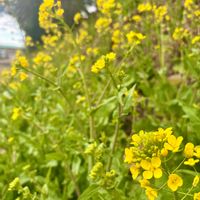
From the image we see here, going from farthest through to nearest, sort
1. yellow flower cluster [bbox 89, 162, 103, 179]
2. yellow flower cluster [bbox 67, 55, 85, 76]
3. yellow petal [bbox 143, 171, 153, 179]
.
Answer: yellow flower cluster [bbox 67, 55, 85, 76] → yellow flower cluster [bbox 89, 162, 103, 179] → yellow petal [bbox 143, 171, 153, 179]

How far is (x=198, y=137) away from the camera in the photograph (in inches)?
76.7

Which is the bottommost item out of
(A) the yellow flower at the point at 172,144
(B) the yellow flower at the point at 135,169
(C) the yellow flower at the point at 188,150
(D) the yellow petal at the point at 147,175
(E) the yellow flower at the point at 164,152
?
(B) the yellow flower at the point at 135,169

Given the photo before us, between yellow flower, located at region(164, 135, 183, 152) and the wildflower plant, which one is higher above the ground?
yellow flower, located at region(164, 135, 183, 152)

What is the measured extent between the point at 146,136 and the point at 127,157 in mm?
64

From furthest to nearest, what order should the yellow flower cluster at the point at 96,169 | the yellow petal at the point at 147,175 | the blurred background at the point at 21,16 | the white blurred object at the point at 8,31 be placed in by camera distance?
the white blurred object at the point at 8,31, the blurred background at the point at 21,16, the yellow flower cluster at the point at 96,169, the yellow petal at the point at 147,175

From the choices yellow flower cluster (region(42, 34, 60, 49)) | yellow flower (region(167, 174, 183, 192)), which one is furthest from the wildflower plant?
yellow flower cluster (region(42, 34, 60, 49))

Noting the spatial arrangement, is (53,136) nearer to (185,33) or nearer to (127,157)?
(185,33)

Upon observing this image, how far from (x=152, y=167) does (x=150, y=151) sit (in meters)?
0.04

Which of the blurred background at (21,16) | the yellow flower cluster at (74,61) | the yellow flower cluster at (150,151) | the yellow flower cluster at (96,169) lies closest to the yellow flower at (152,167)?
the yellow flower cluster at (150,151)

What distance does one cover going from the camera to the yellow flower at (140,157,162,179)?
990 mm

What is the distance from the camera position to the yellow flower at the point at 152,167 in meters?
0.99

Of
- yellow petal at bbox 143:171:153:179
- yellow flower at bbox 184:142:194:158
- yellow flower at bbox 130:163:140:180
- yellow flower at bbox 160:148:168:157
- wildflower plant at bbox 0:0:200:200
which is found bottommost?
wildflower plant at bbox 0:0:200:200

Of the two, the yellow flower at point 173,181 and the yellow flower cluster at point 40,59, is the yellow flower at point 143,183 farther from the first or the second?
the yellow flower cluster at point 40,59

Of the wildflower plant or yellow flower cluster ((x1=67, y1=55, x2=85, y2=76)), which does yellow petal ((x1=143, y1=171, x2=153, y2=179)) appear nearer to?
the wildflower plant
